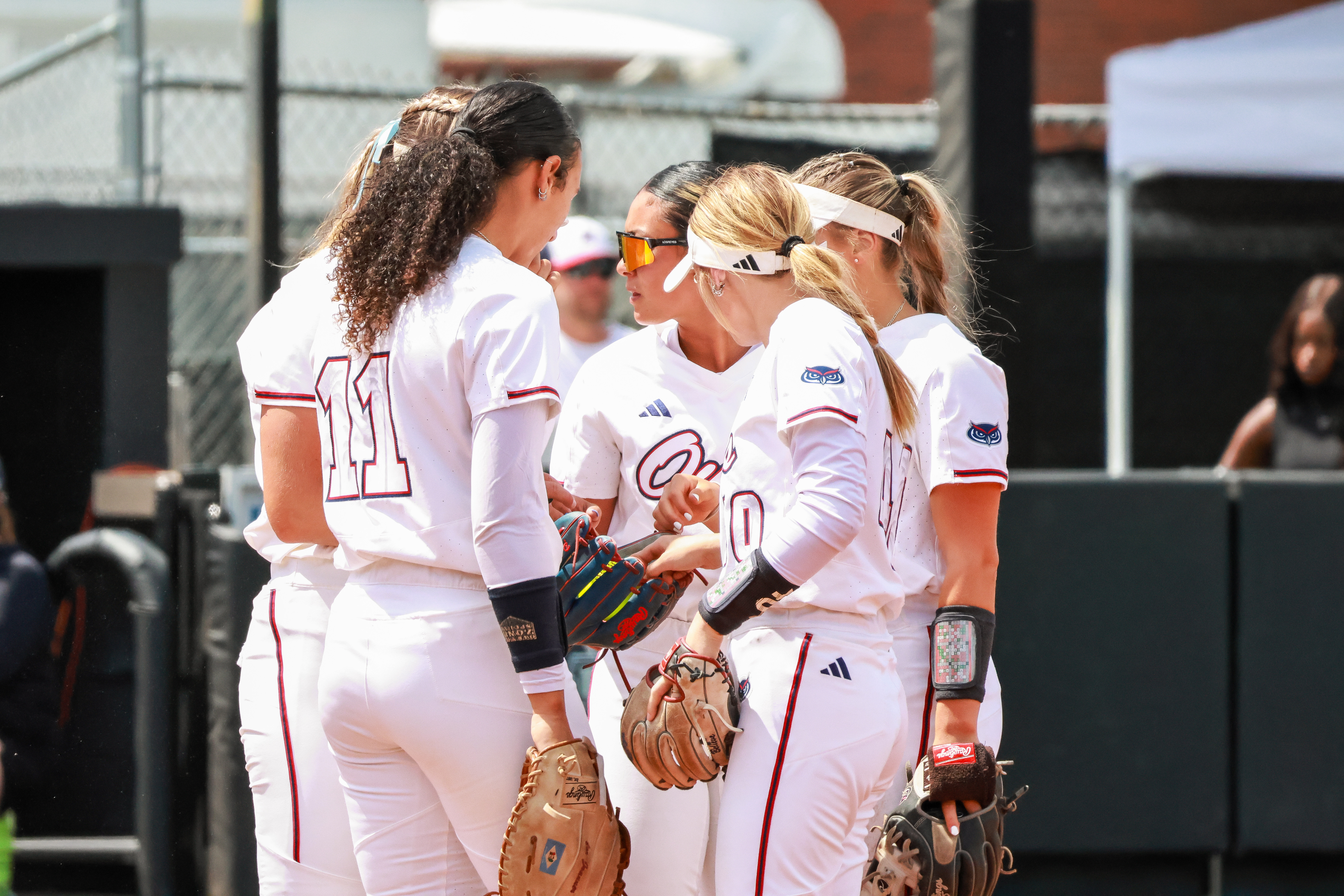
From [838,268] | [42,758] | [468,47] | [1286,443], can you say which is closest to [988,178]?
[1286,443]

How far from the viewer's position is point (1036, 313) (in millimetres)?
8227

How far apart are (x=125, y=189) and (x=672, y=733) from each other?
332 centimetres

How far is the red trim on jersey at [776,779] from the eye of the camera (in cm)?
239

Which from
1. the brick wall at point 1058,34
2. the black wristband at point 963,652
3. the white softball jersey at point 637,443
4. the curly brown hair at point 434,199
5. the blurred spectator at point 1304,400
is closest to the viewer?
the curly brown hair at point 434,199

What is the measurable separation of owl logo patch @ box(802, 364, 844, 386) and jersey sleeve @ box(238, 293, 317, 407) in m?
0.83

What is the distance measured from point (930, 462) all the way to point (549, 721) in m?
0.86

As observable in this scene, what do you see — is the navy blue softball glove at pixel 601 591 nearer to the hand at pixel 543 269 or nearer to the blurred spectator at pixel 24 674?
the hand at pixel 543 269

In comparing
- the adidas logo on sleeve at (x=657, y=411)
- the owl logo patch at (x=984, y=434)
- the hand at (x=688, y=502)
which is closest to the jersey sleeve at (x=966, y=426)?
the owl logo patch at (x=984, y=434)

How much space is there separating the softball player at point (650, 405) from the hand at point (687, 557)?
0.85ft

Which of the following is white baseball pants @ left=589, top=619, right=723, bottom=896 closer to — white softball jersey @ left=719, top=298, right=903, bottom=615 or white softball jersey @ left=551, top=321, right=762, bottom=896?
white softball jersey @ left=551, top=321, right=762, bottom=896

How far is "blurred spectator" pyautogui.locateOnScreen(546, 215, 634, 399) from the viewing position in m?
5.66

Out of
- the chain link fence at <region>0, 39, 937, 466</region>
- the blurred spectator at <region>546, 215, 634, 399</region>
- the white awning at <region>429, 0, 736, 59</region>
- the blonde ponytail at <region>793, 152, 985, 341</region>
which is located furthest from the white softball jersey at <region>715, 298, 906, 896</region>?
the white awning at <region>429, 0, 736, 59</region>

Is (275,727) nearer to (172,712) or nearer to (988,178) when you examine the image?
(172,712)

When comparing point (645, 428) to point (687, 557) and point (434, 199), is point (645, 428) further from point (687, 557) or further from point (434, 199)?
point (434, 199)
